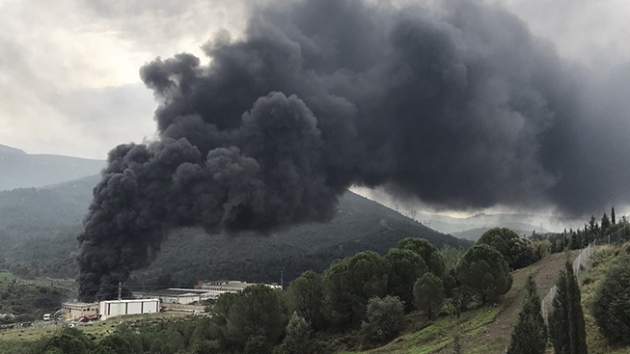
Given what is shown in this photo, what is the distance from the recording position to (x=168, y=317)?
234ft

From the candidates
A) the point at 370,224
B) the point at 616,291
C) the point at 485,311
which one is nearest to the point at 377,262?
the point at 485,311

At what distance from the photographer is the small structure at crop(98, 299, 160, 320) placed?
228ft

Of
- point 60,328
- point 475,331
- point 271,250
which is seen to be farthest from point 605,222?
point 271,250

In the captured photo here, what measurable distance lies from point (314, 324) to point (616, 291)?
98.5 ft

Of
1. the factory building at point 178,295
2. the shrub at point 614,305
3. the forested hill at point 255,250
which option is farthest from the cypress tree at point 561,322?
the forested hill at point 255,250

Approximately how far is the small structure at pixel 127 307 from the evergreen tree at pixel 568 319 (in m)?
61.1

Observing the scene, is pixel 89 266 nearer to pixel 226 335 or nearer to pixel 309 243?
pixel 226 335

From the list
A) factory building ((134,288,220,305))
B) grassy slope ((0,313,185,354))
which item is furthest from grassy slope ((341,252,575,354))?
factory building ((134,288,220,305))

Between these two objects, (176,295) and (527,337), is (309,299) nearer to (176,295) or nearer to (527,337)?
(527,337)

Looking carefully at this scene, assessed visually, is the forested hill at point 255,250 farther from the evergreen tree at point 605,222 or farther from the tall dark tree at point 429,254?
the evergreen tree at point 605,222

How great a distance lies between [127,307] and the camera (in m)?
72.4

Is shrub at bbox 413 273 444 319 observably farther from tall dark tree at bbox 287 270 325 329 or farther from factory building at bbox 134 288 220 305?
factory building at bbox 134 288 220 305

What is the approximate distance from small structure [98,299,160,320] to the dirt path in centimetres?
4846

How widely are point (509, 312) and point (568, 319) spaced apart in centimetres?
1519
